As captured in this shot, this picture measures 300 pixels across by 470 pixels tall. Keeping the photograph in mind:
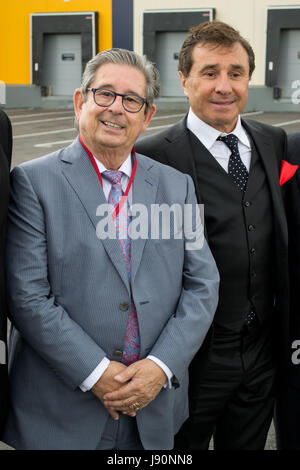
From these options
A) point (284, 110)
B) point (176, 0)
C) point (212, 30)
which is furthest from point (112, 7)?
point (212, 30)

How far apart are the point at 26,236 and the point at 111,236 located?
0.84ft

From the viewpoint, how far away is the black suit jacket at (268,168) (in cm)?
223

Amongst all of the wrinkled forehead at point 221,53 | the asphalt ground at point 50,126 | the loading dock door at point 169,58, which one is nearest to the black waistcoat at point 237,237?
the wrinkled forehead at point 221,53

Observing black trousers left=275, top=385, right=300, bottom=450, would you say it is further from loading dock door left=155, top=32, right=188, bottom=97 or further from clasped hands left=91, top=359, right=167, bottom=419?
loading dock door left=155, top=32, right=188, bottom=97

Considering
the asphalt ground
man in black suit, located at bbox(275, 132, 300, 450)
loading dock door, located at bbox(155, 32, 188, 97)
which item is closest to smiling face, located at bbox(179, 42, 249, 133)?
man in black suit, located at bbox(275, 132, 300, 450)

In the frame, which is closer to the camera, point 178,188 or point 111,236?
point 111,236

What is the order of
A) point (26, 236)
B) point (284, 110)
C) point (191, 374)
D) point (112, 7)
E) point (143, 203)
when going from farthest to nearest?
point (112, 7) → point (284, 110) → point (191, 374) → point (143, 203) → point (26, 236)

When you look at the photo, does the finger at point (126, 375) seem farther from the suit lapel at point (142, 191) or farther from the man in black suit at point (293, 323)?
the man in black suit at point (293, 323)

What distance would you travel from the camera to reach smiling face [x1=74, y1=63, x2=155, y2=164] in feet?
6.17

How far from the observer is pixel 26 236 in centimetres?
178

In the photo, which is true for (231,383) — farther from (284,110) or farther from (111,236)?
(284,110)

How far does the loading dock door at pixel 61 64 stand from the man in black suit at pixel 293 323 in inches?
724

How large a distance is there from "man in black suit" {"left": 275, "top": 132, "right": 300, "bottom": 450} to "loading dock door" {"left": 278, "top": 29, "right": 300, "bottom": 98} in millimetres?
16380
